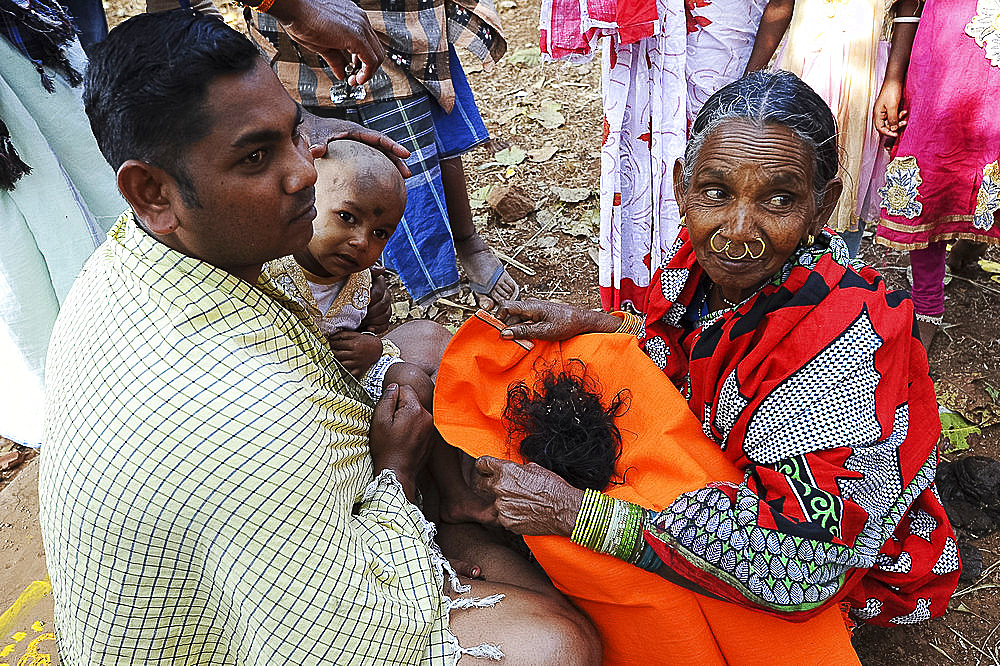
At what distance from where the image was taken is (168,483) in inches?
55.7

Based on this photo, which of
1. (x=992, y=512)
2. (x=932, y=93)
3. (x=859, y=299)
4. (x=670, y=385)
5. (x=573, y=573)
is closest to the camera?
(x=859, y=299)

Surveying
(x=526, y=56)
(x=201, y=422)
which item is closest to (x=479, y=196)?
(x=526, y=56)

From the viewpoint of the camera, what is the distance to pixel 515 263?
14.7 ft

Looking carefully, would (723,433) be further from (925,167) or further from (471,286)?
(471,286)

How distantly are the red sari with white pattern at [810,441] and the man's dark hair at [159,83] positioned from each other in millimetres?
1358

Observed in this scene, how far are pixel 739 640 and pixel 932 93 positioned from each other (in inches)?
94.2

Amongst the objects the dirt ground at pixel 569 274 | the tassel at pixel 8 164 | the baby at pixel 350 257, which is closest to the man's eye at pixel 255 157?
the baby at pixel 350 257

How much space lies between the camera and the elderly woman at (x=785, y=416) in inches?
68.0

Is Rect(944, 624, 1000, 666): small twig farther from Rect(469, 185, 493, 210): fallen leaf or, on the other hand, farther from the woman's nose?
Rect(469, 185, 493, 210): fallen leaf

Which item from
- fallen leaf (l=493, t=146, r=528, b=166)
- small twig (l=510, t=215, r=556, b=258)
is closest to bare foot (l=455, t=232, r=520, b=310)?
small twig (l=510, t=215, r=556, b=258)

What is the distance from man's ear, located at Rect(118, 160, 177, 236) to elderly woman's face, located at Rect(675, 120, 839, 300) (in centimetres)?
129

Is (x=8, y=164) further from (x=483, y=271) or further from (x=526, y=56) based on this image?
(x=526, y=56)

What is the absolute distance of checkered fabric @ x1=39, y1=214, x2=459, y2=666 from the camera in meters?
1.43

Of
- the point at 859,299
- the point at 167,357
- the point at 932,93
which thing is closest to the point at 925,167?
the point at 932,93
